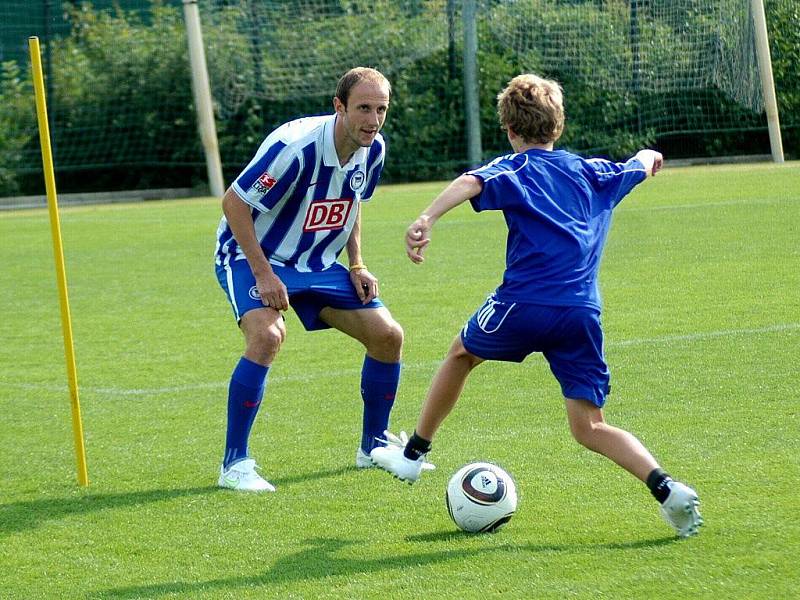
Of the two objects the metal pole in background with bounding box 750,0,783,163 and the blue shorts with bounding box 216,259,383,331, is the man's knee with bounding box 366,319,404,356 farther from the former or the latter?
the metal pole in background with bounding box 750,0,783,163

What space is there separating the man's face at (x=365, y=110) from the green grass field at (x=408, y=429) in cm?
142

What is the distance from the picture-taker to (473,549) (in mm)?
4371

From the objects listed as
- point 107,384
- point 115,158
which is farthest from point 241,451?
point 115,158

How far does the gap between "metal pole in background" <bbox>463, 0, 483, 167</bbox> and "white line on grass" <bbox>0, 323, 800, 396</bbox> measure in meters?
13.4

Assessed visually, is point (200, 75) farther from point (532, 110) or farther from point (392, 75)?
point (532, 110)

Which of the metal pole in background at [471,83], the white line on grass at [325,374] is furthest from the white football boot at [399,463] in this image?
the metal pole in background at [471,83]

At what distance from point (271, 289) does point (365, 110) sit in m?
0.83

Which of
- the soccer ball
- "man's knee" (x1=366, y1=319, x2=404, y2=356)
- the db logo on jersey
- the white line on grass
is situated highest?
the db logo on jersey

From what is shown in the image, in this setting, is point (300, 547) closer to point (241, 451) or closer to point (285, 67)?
point (241, 451)

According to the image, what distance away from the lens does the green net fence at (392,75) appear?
20.1m

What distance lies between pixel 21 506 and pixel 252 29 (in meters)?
17.5

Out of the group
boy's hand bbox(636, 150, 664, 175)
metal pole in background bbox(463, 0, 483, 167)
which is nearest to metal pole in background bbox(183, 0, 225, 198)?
metal pole in background bbox(463, 0, 483, 167)

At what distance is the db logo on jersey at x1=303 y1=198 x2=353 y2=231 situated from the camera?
5664 millimetres

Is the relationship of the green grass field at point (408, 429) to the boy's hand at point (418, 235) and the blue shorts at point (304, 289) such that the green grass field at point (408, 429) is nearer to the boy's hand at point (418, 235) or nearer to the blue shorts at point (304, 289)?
the blue shorts at point (304, 289)
